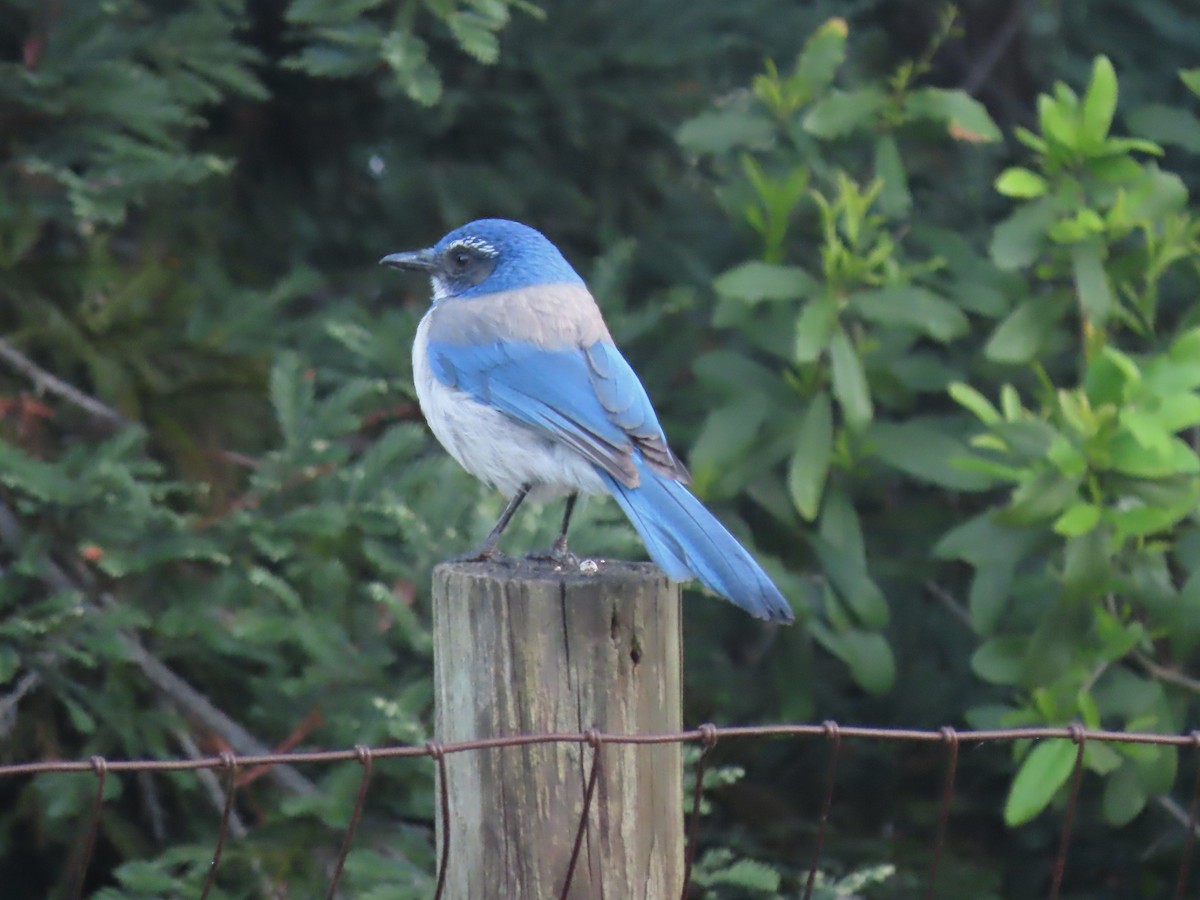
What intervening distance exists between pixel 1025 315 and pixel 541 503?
1.61 metres

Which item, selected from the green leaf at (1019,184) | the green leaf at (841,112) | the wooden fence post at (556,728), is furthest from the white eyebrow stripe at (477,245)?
the wooden fence post at (556,728)

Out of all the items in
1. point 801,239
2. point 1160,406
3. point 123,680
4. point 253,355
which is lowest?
point 123,680

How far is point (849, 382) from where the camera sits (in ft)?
16.2

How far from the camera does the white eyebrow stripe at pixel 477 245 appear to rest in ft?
15.7

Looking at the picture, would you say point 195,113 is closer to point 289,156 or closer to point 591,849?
point 289,156

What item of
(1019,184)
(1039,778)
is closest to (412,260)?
(1019,184)

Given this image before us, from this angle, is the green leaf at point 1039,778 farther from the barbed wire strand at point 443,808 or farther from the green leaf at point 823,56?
the green leaf at point 823,56

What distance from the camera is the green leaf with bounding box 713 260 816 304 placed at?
16.7ft

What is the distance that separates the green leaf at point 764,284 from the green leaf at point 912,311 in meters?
0.17

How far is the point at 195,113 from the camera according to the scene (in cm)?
590

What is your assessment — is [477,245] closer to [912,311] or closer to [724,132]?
[724,132]

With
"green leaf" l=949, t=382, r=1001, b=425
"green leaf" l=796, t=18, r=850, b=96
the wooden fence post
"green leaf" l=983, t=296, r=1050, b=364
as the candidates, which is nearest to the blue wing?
the wooden fence post

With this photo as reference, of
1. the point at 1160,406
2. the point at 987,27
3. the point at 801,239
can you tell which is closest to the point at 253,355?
the point at 801,239

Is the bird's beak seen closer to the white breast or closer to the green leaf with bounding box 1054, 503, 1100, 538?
the white breast
